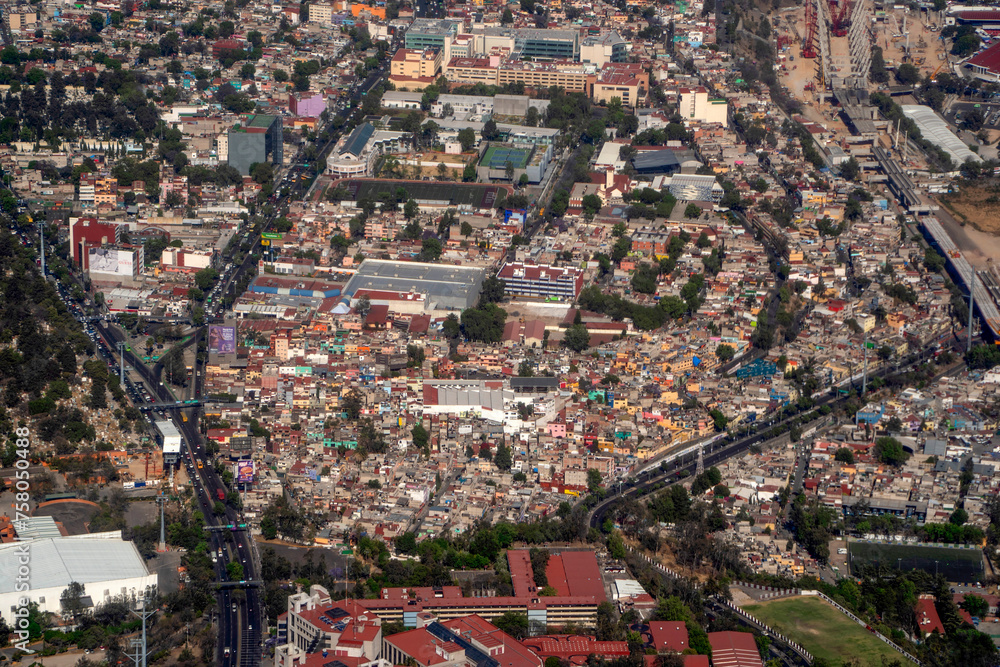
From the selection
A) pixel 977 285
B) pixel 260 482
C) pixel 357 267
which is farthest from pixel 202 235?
pixel 977 285

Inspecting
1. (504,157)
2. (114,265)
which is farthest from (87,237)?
(504,157)

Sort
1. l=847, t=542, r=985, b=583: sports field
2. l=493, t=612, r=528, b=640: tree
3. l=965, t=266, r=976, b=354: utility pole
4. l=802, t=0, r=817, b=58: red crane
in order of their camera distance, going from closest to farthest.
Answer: l=493, t=612, r=528, b=640: tree
l=847, t=542, r=985, b=583: sports field
l=965, t=266, r=976, b=354: utility pole
l=802, t=0, r=817, b=58: red crane

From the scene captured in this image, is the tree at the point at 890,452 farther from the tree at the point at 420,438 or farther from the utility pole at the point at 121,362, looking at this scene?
the utility pole at the point at 121,362

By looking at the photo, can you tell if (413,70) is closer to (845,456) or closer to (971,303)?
(971,303)

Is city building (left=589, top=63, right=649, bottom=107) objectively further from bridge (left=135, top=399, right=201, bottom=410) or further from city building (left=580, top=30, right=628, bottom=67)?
bridge (left=135, top=399, right=201, bottom=410)

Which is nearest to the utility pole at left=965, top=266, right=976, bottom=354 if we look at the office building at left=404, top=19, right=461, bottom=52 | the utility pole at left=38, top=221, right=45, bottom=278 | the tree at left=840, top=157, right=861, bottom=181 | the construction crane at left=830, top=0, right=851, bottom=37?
the tree at left=840, top=157, right=861, bottom=181

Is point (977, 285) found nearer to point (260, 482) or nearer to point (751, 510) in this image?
point (751, 510)
